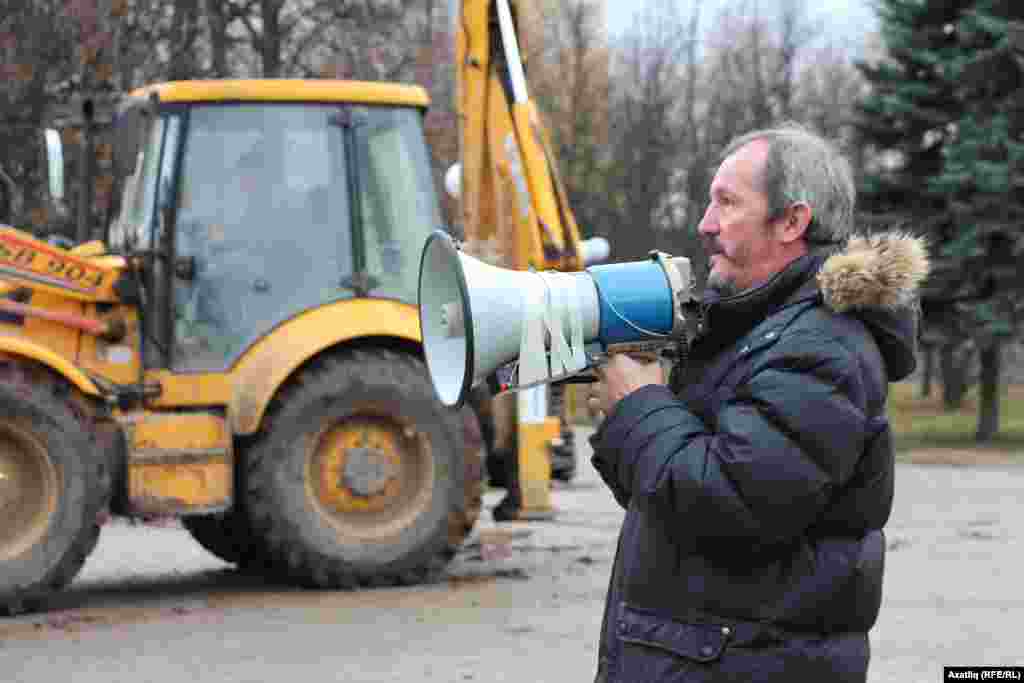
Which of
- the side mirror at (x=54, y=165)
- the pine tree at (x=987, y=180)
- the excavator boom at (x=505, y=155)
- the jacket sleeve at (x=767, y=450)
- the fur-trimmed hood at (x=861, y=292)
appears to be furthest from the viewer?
the pine tree at (x=987, y=180)

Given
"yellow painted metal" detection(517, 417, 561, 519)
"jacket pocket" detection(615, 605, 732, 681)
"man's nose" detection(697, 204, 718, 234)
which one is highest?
"man's nose" detection(697, 204, 718, 234)

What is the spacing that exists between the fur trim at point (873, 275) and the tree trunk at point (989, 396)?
23.4 metres

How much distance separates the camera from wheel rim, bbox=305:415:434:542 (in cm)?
902

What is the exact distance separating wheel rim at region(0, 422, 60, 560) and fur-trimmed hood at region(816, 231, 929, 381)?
600cm

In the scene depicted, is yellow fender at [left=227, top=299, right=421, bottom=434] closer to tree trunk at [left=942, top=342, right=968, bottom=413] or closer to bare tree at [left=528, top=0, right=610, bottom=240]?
bare tree at [left=528, top=0, right=610, bottom=240]

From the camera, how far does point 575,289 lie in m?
3.02

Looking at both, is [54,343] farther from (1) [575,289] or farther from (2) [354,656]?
(1) [575,289]

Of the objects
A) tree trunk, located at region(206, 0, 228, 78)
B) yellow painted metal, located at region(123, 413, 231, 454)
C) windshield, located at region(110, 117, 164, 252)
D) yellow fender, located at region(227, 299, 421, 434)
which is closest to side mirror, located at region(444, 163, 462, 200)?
yellow fender, located at region(227, 299, 421, 434)

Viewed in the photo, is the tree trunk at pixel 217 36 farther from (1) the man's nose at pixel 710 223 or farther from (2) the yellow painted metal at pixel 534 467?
(1) the man's nose at pixel 710 223

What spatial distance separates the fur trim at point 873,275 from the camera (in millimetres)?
2834

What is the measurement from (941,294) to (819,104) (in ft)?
50.9

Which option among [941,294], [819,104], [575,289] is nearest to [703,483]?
[575,289]

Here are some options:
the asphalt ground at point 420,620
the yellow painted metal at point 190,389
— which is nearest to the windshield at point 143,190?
the yellow painted metal at point 190,389

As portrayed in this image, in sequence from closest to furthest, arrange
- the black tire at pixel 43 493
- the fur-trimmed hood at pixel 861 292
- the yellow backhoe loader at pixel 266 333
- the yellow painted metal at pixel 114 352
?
the fur-trimmed hood at pixel 861 292 → the black tire at pixel 43 493 → the yellow backhoe loader at pixel 266 333 → the yellow painted metal at pixel 114 352
